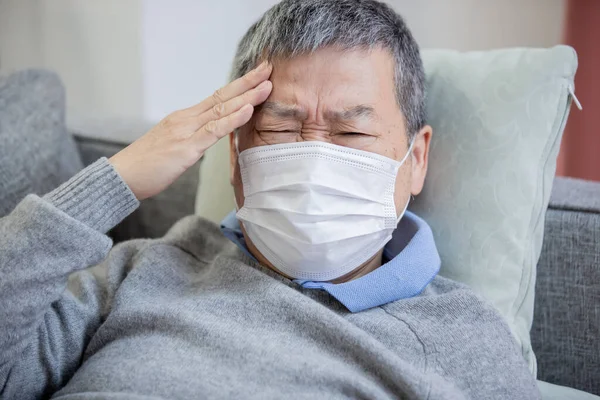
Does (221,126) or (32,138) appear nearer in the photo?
(221,126)

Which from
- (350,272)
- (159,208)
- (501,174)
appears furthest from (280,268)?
(159,208)

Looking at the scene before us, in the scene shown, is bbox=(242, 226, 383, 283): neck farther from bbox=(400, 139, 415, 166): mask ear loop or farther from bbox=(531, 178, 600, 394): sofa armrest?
bbox=(531, 178, 600, 394): sofa armrest

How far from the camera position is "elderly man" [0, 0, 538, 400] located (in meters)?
1.00

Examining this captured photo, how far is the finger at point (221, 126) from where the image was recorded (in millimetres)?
1155

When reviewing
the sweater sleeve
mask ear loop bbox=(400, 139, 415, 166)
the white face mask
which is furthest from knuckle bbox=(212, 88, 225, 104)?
mask ear loop bbox=(400, 139, 415, 166)

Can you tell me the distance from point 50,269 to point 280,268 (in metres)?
0.39

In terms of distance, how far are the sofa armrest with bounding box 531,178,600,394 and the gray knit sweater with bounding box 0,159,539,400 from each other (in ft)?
0.87

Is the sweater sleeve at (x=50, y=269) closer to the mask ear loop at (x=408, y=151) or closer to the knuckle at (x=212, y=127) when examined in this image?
the knuckle at (x=212, y=127)

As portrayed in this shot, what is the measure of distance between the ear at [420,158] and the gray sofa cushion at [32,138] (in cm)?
92

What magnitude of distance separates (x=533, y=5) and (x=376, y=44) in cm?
119

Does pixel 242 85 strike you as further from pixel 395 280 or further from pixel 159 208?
pixel 159 208

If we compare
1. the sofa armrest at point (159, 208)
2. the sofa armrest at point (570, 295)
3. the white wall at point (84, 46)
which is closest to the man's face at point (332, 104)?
the sofa armrest at point (570, 295)

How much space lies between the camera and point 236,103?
116 cm

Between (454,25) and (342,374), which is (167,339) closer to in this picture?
(342,374)
